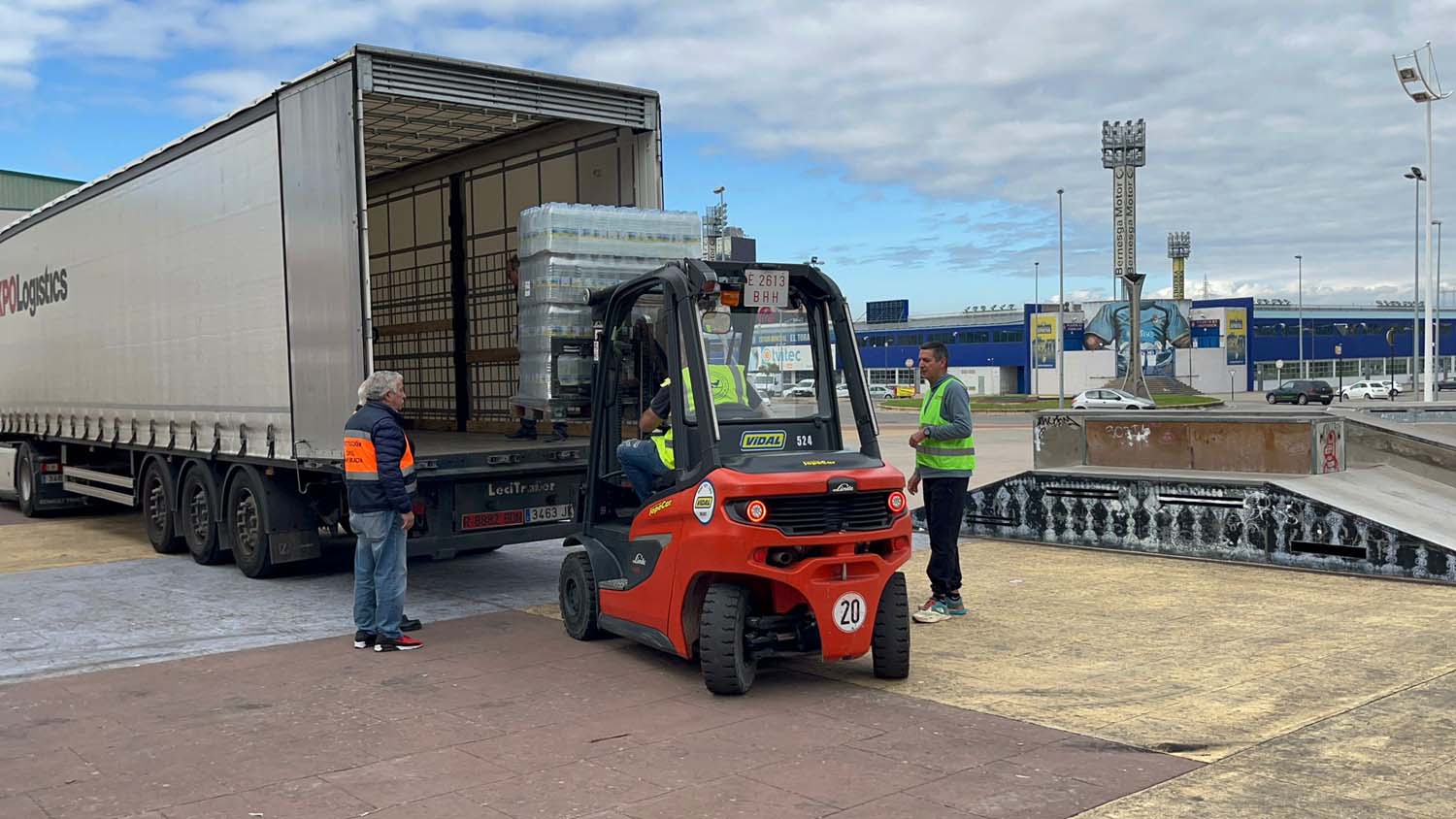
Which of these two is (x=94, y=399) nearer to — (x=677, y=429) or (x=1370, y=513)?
(x=677, y=429)

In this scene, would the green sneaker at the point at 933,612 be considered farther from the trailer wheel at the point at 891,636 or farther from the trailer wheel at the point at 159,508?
the trailer wheel at the point at 159,508

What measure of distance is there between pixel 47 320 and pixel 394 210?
486cm

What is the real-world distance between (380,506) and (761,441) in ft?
8.79

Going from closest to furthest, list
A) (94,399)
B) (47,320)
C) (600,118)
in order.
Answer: (600,118) < (94,399) < (47,320)

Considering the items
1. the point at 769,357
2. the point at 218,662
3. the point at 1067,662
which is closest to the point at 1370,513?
the point at 1067,662

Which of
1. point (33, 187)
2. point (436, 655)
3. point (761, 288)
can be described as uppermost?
point (33, 187)

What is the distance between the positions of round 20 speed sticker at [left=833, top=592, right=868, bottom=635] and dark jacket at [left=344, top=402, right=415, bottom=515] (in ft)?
9.91

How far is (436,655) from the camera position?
7.93 meters

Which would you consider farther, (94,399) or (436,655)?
(94,399)

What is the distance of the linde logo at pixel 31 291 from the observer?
14.8 metres

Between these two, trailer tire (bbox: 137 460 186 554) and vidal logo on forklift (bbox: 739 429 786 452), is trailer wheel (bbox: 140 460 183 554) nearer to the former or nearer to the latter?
trailer tire (bbox: 137 460 186 554)

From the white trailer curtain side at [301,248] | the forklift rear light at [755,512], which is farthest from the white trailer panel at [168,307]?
the forklift rear light at [755,512]

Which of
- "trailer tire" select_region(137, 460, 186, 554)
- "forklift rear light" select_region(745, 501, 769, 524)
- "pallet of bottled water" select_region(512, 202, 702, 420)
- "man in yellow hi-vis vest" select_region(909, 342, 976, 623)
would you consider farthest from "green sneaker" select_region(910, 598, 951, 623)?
"trailer tire" select_region(137, 460, 186, 554)

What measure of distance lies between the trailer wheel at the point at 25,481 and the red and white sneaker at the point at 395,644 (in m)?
11.0
